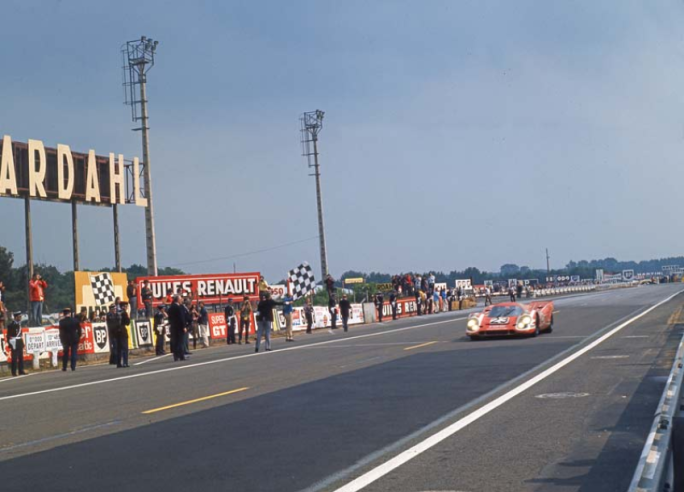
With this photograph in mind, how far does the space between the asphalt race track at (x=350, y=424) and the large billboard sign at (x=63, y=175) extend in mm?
19013

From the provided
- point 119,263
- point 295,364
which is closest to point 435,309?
point 119,263

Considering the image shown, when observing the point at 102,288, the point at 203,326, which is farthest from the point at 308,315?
the point at 102,288

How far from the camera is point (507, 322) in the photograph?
2430 cm

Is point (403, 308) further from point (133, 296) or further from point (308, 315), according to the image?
point (133, 296)

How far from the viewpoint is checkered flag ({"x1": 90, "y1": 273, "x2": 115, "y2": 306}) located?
112 ft

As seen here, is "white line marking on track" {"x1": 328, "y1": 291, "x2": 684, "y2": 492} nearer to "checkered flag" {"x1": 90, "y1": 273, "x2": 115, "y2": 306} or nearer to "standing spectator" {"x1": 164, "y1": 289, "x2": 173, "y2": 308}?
"standing spectator" {"x1": 164, "y1": 289, "x2": 173, "y2": 308}

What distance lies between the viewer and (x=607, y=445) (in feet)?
27.2

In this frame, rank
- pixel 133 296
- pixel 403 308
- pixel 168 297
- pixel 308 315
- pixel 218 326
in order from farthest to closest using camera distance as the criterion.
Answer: pixel 403 308, pixel 308 315, pixel 168 297, pixel 218 326, pixel 133 296

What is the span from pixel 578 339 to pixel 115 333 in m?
12.5

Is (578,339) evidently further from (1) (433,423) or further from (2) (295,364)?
(1) (433,423)

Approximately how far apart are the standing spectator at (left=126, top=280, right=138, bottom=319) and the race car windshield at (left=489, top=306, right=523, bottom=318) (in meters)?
15.0

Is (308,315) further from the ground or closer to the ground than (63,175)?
closer to the ground

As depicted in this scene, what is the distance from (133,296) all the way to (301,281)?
828 cm

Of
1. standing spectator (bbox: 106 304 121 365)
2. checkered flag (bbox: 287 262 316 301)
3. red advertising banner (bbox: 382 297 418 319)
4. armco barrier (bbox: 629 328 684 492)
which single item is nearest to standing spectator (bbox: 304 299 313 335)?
checkered flag (bbox: 287 262 316 301)
